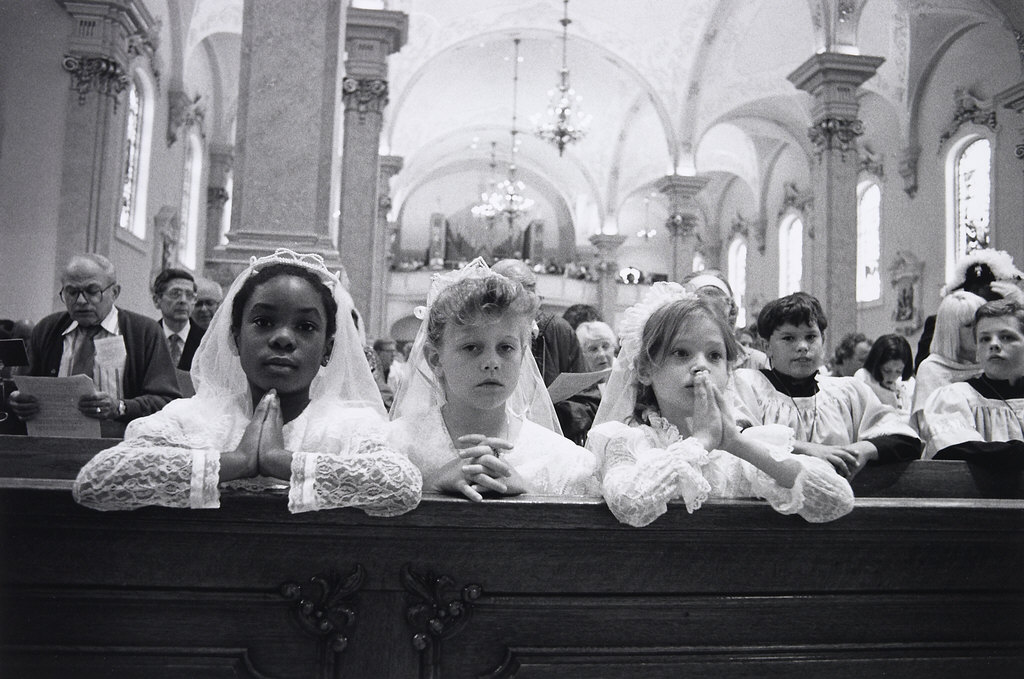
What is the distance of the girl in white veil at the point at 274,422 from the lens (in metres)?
1.80

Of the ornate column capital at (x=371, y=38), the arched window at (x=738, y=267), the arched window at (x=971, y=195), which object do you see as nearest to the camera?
the ornate column capital at (x=371, y=38)

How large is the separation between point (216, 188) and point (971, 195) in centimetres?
1473

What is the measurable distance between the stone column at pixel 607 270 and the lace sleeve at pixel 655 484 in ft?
77.6

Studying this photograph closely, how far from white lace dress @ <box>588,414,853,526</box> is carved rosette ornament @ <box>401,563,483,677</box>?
391 mm

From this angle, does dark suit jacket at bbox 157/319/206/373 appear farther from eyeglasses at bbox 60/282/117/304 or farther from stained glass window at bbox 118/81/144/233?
stained glass window at bbox 118/81/144/233

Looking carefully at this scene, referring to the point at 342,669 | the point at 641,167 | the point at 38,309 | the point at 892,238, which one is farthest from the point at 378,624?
the point at 641,167

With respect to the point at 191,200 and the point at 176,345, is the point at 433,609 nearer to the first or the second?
the point at 176,345

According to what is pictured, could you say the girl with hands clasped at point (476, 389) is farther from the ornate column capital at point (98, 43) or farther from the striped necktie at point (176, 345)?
the ornate column capital at point (98, 43)

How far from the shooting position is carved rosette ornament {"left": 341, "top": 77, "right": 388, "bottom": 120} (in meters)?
11.1

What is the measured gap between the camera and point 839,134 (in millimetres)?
11930

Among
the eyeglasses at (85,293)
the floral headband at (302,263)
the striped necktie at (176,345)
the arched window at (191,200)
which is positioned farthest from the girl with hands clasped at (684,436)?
the arched window at (191,200)

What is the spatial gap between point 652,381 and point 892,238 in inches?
699

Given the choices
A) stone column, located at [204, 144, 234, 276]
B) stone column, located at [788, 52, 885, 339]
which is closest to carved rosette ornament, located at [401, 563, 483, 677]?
stone column, located at [788, 52, 885, 339]

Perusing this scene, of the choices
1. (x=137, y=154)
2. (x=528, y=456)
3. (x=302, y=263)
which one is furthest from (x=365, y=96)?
(x=528, y=456)
